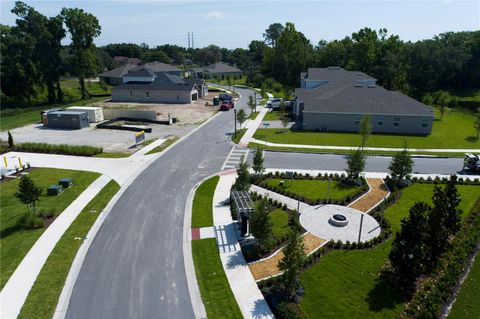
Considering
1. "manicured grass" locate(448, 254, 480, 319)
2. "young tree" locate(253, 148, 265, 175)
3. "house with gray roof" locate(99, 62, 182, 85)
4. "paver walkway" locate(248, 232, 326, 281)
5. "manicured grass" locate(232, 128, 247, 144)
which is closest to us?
"manicured grass" locate(448, 254, 480, 319)

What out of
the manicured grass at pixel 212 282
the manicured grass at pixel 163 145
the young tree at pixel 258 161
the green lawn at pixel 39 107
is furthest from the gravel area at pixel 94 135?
the manicured grass at pixel 212 282

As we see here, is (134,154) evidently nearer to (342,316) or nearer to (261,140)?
(261,140)

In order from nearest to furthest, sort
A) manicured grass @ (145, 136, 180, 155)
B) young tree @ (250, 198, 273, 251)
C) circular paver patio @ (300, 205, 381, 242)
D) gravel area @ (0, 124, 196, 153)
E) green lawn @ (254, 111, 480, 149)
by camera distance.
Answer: young tree @ (250, 198, 273, 251) → circular paver patio @ (300, 205, 381, 242) → manicured grass @ (145, 136, 180, 155) → green lawn @ (254, 111, 480, 149) → gravel area @ (0, 124, 196, 153)

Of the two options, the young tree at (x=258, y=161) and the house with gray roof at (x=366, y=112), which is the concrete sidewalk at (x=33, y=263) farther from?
the house with gray roof at (x=366, y=112)

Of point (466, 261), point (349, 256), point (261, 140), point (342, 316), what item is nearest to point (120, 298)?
point (342, 316)

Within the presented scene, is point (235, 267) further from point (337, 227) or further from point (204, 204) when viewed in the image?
point (204, 204)

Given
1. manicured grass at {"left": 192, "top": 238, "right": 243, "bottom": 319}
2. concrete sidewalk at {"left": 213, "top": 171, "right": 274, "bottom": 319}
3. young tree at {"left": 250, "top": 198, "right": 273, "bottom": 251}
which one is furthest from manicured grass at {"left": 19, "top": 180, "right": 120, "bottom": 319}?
young tree at {"left": 250, "top": 198, "right": 273, "bottom": 251}

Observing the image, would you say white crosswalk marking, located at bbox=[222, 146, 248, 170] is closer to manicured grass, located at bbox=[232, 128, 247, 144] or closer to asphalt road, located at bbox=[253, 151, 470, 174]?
asphalt road, located at bbox=[253, 151, 470, 174]
